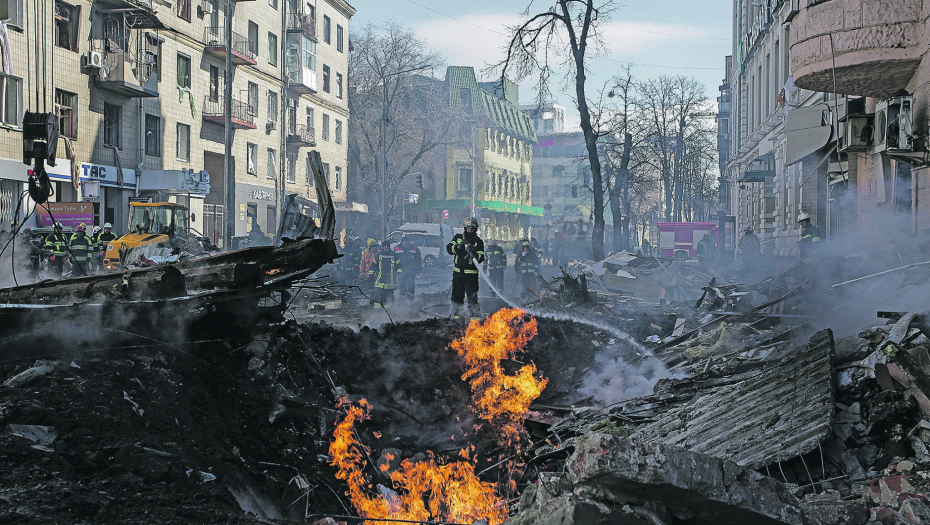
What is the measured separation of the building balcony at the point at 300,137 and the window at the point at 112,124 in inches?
530

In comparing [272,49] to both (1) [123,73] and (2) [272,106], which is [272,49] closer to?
(2) [272,106]

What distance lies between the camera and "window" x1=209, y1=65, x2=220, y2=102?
33.6m

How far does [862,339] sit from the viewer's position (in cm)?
649

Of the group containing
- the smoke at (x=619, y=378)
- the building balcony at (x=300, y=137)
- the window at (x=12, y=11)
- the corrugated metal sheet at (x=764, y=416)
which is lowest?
the smoke at (x=619, y=378)

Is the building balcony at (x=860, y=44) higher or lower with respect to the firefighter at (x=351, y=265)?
higher

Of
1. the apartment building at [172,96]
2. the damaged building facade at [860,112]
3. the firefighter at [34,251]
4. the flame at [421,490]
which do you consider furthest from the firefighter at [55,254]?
the damaged building facade at [860,112]

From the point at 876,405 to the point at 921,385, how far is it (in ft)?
1.10

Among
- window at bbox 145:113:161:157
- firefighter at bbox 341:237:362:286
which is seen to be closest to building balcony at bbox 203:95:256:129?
window at bbox 145:113:161:157

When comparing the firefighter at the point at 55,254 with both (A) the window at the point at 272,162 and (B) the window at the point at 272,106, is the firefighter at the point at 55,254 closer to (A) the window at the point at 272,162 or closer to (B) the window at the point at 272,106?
(A) the window at the point at 272,162

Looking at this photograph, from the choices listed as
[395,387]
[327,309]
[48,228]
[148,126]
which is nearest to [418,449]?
[395,387]

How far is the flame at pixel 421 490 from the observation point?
5.29 m

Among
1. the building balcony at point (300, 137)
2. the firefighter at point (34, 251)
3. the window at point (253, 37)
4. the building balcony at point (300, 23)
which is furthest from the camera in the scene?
the building balcony at point (300, 137)

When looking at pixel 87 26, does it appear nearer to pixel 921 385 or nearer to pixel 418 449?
pixel 418 449

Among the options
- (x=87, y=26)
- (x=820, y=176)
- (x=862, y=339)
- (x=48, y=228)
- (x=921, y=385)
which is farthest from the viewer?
(x=87, y=26)
